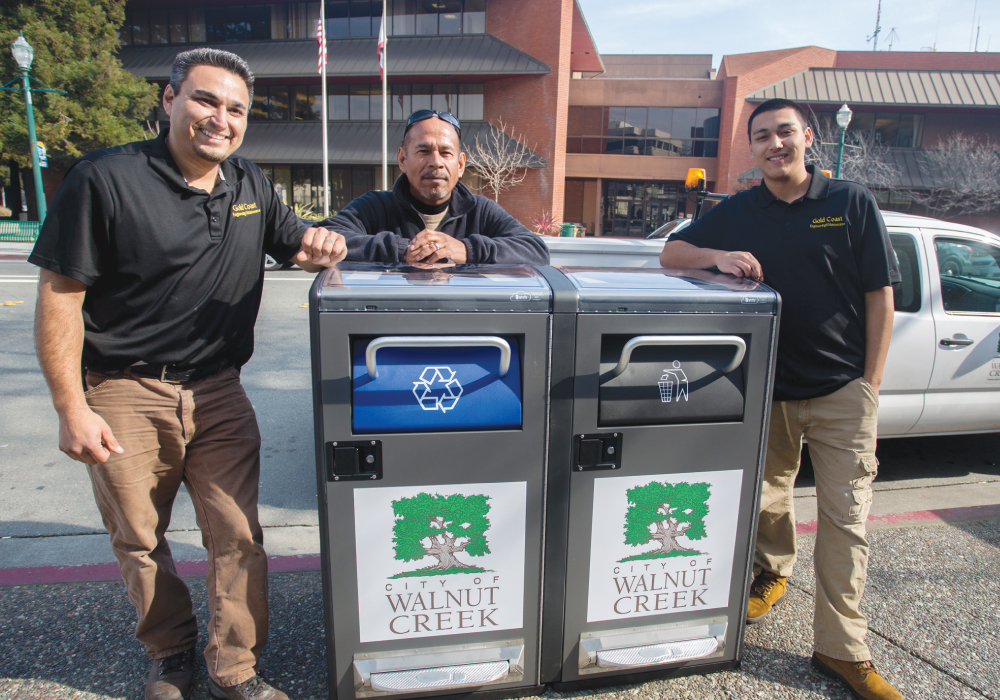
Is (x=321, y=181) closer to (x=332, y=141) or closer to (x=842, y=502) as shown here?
(x=332, y=141)

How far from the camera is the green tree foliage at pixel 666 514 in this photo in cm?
211

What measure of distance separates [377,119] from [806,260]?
28099 millimetres

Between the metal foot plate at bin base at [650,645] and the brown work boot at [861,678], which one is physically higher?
the metal foot plate at bin base at [650,645]

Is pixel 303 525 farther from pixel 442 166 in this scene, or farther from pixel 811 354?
pixel 811 354

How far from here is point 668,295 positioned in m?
1.99

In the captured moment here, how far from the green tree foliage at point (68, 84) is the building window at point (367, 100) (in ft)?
17.4

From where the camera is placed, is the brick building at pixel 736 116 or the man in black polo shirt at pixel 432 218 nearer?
the man in black polo shirt at pixel 432 218

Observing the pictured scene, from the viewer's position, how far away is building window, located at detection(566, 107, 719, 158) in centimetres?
3366

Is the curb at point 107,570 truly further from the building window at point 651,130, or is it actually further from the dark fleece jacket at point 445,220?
the building window at point 651,130

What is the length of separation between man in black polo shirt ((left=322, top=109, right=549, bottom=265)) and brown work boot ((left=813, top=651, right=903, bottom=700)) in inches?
72.3

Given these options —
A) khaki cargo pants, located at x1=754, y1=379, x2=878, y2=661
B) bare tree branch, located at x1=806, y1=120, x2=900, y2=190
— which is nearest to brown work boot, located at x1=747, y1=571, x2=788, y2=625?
khaki cargo pants, located at x1=754, y1=379, x2=878, y2=661

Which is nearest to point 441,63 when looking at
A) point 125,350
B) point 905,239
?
point 905,239

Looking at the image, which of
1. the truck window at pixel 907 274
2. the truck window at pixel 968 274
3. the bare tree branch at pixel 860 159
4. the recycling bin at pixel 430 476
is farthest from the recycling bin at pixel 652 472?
the bare tree branch at pixel 860 159

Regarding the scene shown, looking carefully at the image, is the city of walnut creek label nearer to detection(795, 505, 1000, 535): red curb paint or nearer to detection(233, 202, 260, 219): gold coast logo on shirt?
detection(233, 202, 260, 219): gold coast logo on shirt
